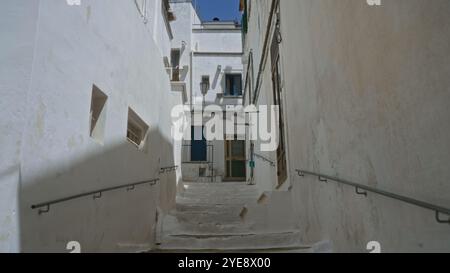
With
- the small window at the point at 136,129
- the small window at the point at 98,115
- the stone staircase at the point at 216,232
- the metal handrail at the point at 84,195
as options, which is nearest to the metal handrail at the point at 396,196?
the stone staircase at the point at 216,232

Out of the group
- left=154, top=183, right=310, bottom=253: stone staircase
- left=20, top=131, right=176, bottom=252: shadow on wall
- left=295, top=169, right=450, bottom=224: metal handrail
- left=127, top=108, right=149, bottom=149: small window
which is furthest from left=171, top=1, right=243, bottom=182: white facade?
left=295, top=169, right=450, bottom=224: metal handrail

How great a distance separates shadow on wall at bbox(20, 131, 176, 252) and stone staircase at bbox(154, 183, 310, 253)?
1.28 feet

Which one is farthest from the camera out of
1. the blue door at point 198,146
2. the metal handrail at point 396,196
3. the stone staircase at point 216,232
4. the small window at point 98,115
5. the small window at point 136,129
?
the blue door at point 198,146

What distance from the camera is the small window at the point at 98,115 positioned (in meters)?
3.59

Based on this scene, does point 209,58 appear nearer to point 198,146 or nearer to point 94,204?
point 198,146

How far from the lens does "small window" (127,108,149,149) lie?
16.1 feet

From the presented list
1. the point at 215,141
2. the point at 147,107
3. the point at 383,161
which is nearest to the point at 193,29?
the point at 215,141

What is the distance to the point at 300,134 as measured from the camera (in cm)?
484

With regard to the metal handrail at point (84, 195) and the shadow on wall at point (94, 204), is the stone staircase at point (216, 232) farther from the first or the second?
the metal handrail at point (84, 195)

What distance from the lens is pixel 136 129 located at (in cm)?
523

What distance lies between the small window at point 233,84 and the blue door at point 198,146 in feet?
7.23

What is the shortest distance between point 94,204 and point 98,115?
0.87 meters

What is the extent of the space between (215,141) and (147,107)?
354 inches
